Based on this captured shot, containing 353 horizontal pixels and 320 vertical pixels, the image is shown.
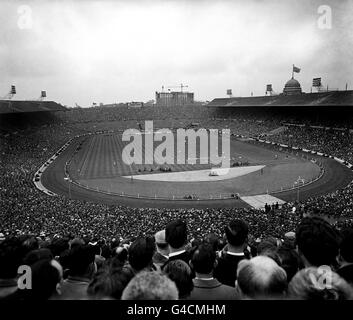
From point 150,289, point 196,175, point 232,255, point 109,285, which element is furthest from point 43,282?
point 196,175

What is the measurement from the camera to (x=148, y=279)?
404 centimetres

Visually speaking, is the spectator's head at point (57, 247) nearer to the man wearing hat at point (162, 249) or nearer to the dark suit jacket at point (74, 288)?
the man wearing hat at point (162, 249)

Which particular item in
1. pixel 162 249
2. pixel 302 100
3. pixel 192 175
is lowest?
pixel 192 175

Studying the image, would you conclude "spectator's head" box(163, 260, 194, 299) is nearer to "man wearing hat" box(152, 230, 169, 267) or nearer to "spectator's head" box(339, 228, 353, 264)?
"spectator's head" box(339, 228, 353, 264)

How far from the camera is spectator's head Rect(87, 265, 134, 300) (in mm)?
4516

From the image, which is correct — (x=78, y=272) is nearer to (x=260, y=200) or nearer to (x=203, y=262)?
(x=203, y=262)

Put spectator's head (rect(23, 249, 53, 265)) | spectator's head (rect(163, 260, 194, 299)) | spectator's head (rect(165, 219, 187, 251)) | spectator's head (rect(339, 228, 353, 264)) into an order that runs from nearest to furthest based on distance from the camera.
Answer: spectator's head (rect(163, 260, 194, 299))
spectator's head (rect(339, 228, 353, 264))
spectator's head (rect(23, 249, 53, 265))
spectator's head (rect(165, 219, 187, 251))

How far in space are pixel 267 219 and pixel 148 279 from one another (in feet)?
79.0

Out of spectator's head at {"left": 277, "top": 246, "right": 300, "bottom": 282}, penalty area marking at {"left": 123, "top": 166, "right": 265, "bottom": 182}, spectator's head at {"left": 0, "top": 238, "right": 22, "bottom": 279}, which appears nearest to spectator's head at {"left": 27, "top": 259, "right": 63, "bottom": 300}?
spectator's head at {"left": 0, "top": 238, "right": 22, "bottom": 279}

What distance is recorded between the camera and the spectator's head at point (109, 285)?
4516 mm

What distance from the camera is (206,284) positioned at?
17.8 ft

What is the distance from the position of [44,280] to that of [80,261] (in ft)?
3.94

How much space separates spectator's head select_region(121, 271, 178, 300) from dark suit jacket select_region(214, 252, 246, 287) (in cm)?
283

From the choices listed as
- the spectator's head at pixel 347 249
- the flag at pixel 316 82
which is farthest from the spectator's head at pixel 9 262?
the flag at pixel 316 82
